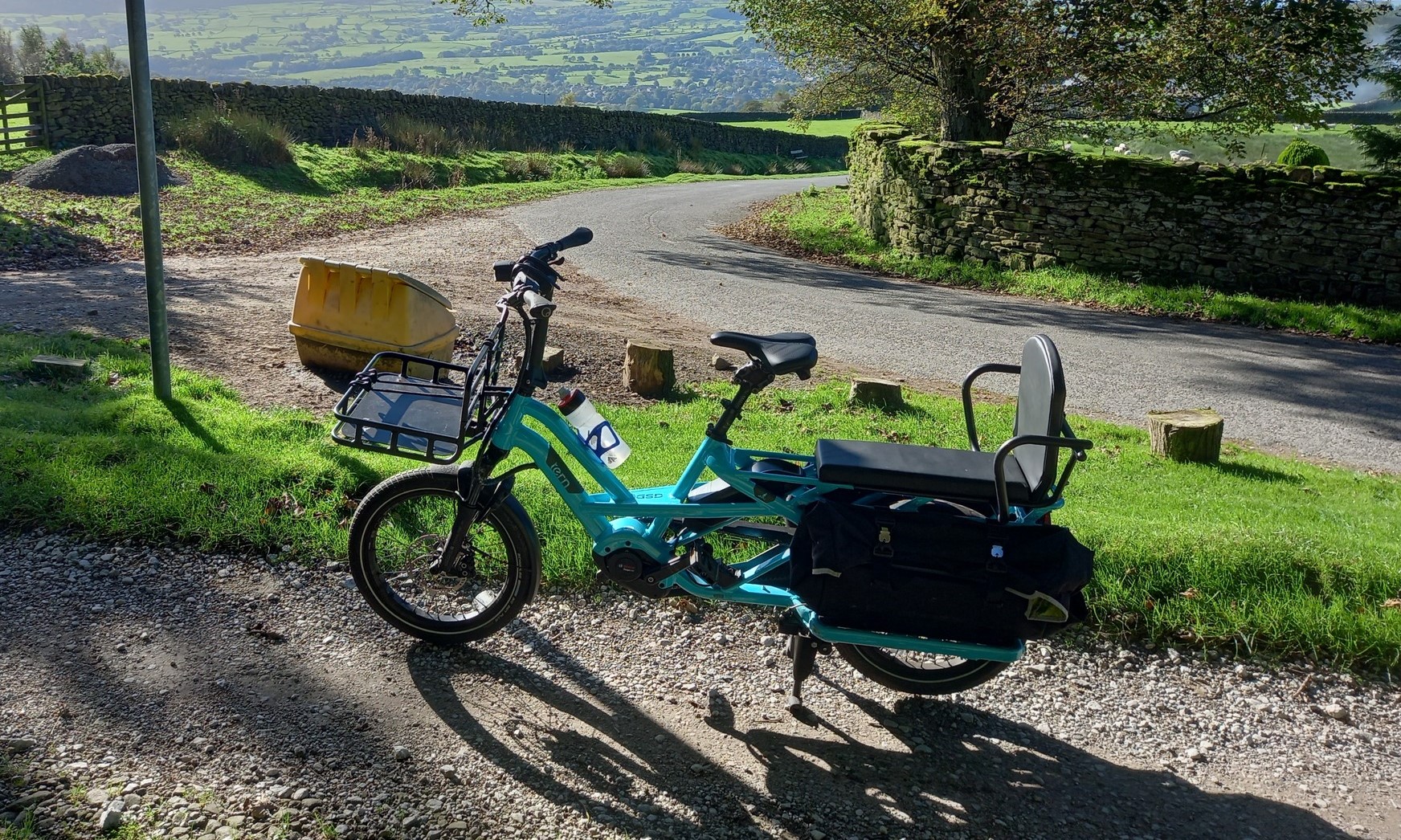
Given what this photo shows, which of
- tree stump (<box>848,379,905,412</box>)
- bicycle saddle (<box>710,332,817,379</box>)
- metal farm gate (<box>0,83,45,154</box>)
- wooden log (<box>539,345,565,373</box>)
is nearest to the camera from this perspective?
bicycle saddle (<box>710,332,817,379</box>)

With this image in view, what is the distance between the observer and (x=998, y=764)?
352 cm

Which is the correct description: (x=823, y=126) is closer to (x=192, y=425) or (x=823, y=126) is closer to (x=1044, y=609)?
(x=192, y=425)

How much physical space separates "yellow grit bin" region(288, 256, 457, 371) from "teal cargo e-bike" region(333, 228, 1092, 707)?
3.98 m

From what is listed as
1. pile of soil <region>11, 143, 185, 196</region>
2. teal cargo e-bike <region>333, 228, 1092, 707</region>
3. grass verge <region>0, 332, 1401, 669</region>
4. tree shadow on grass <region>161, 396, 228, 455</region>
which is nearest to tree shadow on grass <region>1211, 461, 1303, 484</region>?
grass verge <region>0, 332, 1401, 669</region>

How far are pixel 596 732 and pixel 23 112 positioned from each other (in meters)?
24.3

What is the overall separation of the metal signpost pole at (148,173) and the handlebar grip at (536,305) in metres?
3.41

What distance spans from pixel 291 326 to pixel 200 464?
283 centimetres

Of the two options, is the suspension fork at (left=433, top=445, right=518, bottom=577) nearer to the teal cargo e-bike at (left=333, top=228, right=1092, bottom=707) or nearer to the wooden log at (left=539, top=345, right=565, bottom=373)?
the teal cargo e-bike at (left=333, top=228, right=1092, bottom=707)

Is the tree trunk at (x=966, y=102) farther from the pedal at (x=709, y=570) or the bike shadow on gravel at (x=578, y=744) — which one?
the bike shadow on gravel at (x=578, y=744)

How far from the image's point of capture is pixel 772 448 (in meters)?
7.07

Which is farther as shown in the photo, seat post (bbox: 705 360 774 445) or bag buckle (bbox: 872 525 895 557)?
seat post (bbox: 705 360 774 445)

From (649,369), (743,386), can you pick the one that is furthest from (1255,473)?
(743,386)

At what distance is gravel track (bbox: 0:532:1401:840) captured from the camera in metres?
3.11

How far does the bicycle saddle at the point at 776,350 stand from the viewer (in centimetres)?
351
